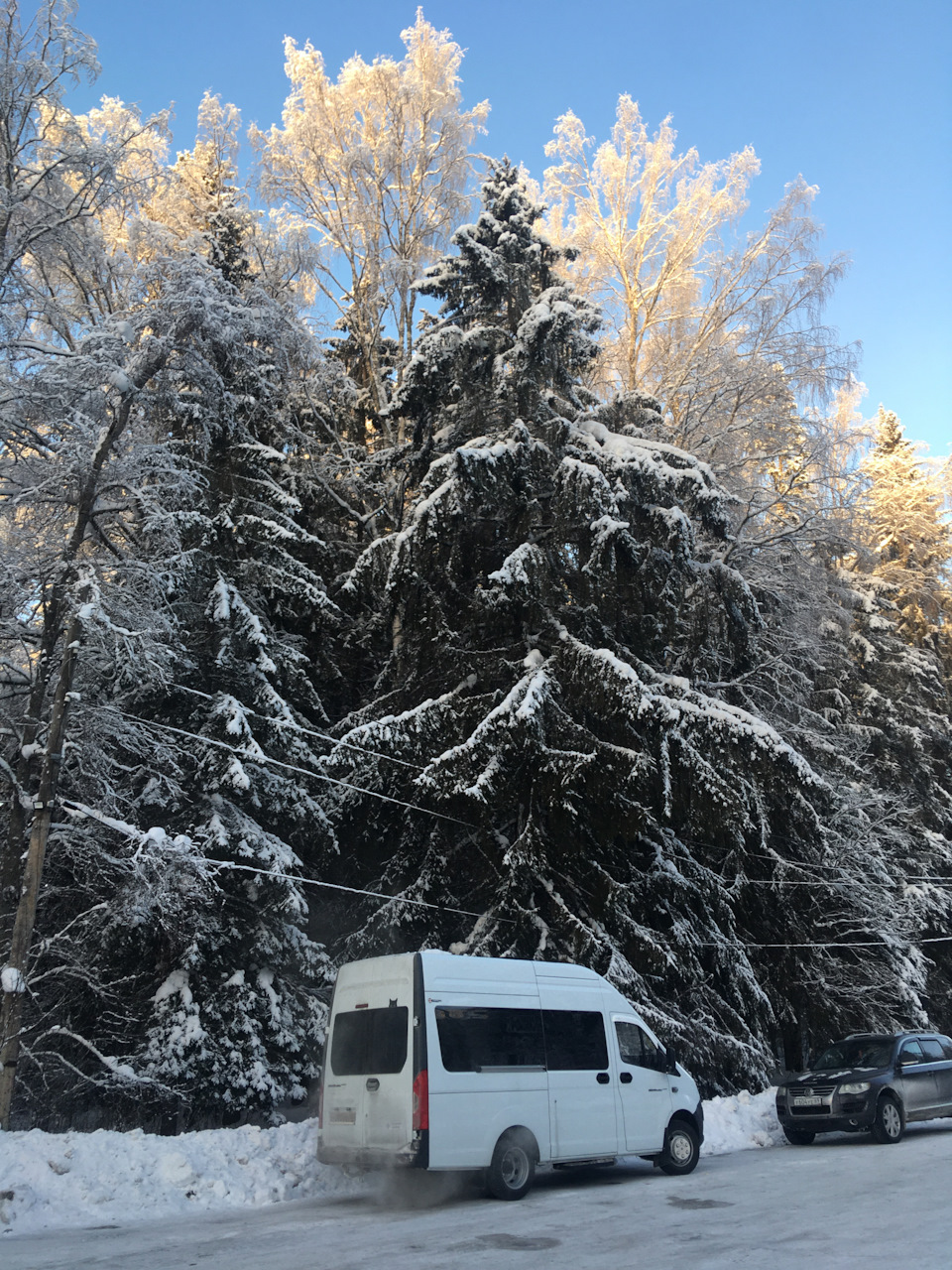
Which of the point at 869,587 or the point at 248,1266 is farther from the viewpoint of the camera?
the point at 869,587

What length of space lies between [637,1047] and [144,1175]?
18.3 feet

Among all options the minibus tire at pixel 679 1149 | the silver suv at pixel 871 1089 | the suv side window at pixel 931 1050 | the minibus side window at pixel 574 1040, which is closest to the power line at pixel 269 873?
the minibus side window at pixel 574 1040

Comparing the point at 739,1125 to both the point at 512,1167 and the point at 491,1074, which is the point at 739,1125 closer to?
the point at 512,1167

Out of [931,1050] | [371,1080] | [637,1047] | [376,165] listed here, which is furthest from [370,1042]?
[376,165]

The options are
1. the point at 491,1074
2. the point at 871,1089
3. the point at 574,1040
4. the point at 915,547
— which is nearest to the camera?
the point at 491,1074

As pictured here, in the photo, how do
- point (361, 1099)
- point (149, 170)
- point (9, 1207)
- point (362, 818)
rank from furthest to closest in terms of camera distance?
point (362, 818)
point (149, 170)
point (361, 1099)
point (9, 1207)

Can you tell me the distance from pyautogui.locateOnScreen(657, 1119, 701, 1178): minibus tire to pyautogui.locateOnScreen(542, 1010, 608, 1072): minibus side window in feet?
4.64

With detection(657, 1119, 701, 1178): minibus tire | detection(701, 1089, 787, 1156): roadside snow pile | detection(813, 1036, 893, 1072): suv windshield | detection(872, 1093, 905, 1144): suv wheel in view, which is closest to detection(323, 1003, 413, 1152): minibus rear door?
detection(657, 1119, 701, 1178): minibus tire

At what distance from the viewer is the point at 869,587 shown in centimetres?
2877

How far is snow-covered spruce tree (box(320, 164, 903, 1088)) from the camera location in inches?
551

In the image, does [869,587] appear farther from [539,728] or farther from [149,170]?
[149,170]

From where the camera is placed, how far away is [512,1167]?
31.8 feet

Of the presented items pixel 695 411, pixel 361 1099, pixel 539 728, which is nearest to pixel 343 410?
pixel 695 411

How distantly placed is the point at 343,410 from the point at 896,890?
17.8 m
